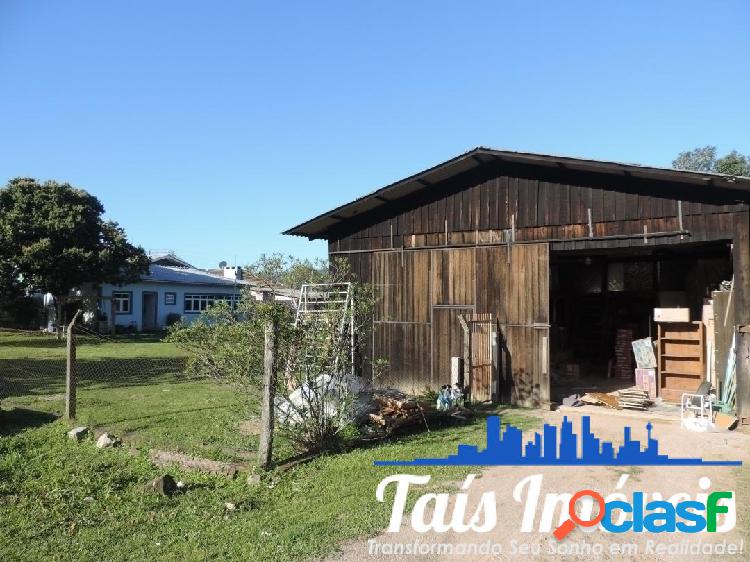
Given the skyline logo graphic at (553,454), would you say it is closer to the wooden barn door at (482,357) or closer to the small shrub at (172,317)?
the wooden barn door at (482,357)

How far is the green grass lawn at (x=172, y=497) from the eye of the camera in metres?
4.89

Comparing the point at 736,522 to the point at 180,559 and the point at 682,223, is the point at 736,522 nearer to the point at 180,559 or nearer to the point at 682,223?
the point at 180,559

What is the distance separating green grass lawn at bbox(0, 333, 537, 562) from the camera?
192 inches

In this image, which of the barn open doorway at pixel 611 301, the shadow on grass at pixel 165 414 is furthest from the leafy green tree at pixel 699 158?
the shadow on grass at pixel 165 414

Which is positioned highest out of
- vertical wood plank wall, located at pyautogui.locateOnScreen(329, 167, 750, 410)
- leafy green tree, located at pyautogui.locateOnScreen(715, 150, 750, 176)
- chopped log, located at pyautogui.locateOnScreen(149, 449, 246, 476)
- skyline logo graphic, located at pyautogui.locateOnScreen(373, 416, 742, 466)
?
leafy green tree, located at pyautogui.locateOnScreen(715, 150, 750, 176)

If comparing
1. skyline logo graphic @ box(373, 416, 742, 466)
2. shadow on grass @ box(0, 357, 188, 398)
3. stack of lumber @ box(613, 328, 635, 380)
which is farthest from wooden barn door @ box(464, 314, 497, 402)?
shadow on grass @ box(0, 357, 188, 398)

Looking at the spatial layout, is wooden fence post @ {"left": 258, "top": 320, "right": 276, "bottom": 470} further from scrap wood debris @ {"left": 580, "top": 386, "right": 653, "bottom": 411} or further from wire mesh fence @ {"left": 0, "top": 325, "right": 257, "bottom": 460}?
scrap wood debris @ {"left": 580, "top": 386, "right": 653, "bottom": 411}

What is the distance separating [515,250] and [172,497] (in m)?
8.31

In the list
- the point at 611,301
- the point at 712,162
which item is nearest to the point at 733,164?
the point at 712,162

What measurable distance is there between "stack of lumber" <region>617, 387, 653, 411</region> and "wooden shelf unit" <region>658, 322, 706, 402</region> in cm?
68

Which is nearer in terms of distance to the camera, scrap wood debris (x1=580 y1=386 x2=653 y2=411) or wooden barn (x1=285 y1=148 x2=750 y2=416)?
wooden barn (x1=285 y1=148 x2=750 y2=416)

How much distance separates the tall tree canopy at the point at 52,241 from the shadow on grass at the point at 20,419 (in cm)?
1581

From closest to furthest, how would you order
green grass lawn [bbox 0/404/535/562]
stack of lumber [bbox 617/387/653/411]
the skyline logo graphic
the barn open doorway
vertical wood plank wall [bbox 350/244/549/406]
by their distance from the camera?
green grass lawn [bbox 0/404/535/562]
the skyline logo graphic
stack of lumber [bbox 617/387/653/411]
vertical wood plank wall [bbox 350/244/549/406]
the barn open doorway

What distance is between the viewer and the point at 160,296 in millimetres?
34438
